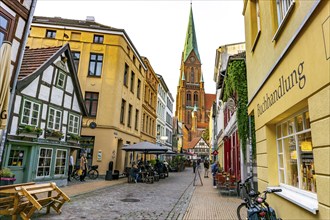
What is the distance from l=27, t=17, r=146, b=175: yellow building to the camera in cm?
1912

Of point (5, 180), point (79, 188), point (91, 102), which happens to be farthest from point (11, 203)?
point (91, 102)

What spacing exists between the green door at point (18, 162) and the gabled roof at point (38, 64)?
2.72 meters

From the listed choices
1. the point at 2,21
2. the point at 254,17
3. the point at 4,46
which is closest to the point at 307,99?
the point at 254,17

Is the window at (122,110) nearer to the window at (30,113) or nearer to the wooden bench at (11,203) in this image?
the window at (30,113)

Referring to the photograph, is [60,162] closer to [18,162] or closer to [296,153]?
[18,162]

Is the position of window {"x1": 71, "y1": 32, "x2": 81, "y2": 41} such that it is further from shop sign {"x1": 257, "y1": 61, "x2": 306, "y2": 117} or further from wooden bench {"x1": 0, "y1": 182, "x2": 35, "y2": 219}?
shop sign {"x1": 257, "y1": 61, "x2": 306, "y2": 117}

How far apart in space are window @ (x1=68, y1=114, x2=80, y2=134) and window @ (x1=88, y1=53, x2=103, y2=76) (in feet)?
23.5

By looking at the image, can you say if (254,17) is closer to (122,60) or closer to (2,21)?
(2,21)

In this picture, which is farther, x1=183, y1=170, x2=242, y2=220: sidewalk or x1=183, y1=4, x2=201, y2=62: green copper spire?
x1=183, y1=4, x2=201, y2=62: green copper spire

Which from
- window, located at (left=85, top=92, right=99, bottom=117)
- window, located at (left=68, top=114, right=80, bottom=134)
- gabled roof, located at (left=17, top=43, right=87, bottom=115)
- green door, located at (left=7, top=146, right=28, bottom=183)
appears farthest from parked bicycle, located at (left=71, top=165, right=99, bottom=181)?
green door, located at (left=7, top=146, right=28, bottom=183)

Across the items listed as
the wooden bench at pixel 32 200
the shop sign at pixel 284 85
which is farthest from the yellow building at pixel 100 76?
the shop sign at pixel 284 85

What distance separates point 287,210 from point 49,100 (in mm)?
11486

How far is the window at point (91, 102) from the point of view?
19.9 metres

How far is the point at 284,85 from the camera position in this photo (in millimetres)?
4320
